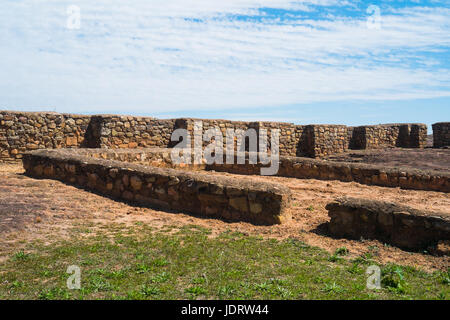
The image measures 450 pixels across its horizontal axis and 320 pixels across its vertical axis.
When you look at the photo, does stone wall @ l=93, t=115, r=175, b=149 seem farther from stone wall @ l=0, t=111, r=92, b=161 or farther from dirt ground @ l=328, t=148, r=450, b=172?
dirt ground @ l=328, t=148, r=450, b=172

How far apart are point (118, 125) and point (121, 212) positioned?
8685 mm

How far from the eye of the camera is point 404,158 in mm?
17984

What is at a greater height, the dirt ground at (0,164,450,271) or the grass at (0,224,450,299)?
the dirt ground at (0,164,450,271)

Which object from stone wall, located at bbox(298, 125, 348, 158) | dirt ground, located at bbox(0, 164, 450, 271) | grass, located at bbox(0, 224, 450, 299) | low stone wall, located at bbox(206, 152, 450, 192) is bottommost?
grass, located at bbox(0, 224, 450, 299)

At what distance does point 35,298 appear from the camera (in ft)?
13.2

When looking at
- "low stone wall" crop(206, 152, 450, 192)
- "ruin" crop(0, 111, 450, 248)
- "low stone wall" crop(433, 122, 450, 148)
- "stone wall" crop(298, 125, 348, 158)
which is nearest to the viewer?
"ruin" crop(0, 111, 450, 248)

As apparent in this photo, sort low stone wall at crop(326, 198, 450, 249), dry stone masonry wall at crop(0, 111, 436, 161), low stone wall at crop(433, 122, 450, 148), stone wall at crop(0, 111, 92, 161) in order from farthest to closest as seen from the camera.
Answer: low stone wall at crop(433, 122, 450, 148) → dry stone masonry wall at crop(0, 111, 436, 161) → stone wall at crop(0, 111, 92, 161) → low stone wall at crop(326, 198, 450, 249)

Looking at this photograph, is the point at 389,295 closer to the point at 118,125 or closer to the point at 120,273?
the point at 120,273

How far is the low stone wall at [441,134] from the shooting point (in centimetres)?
2175

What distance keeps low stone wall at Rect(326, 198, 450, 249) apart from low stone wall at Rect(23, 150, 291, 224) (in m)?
1.05

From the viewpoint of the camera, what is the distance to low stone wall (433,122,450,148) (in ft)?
71.4

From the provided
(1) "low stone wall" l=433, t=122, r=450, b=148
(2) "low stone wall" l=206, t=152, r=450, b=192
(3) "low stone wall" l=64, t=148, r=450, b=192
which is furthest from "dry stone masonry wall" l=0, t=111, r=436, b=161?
(2) "low stone wall" l=206, t=152, r=450, b=192

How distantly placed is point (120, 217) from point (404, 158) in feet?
48.5

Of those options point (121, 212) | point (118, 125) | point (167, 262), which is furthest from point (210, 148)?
point (167, 262)
